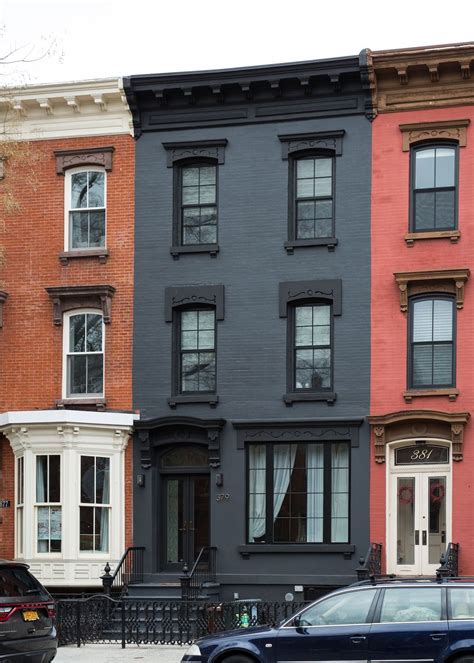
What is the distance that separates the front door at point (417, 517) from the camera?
26.3m

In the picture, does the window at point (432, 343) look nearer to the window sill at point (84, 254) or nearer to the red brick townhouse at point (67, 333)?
the red brick townhouse at point (67, 333)

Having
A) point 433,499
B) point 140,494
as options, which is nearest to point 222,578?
point 140,494

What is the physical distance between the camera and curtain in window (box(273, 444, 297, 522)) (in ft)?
89.9

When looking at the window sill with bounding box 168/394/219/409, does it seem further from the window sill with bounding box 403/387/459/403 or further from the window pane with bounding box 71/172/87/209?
the window pane with bounding box 71/172/87/209

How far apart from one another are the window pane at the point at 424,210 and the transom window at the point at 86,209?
6980 millimetres

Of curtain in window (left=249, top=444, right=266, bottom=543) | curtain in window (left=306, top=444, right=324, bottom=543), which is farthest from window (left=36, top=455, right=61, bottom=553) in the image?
curtain in window (left=306, top=444, right=324, bottom=543)

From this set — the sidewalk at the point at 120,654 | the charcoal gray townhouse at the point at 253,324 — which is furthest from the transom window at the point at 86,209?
the sidewalk at the point at 120,654

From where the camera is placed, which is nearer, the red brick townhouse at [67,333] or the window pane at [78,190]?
the red brick townhouse at [67,333]

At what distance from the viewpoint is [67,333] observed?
2856 cm

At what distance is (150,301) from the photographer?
92.8ft

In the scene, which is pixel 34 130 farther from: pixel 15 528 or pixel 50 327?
pixel 15 528

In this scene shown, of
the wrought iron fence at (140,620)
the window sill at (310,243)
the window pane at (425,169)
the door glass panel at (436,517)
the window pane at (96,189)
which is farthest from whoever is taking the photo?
the window pane at (96,189)

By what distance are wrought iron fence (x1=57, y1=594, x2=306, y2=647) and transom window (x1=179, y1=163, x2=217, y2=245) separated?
8.17 m

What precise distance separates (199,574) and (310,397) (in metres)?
4.41
